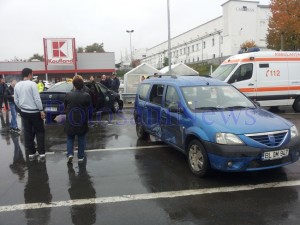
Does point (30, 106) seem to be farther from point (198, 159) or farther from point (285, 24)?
point (285, 24)

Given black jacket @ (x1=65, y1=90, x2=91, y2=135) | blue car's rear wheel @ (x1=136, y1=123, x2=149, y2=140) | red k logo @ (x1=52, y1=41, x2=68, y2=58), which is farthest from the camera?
red k logo @ (x1=52, y1=41, x2=68, y2=58)

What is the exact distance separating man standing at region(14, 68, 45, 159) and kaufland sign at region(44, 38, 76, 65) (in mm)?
36523

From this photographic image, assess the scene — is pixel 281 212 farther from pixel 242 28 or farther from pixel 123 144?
pixel 242 28

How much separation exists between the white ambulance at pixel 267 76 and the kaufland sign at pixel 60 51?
3246cm

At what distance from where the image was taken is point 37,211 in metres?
4.43

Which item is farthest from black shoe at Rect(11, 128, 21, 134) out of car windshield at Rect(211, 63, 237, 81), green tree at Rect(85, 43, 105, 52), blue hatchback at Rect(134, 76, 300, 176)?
green tree at Rect(85, 43, 105, 52)

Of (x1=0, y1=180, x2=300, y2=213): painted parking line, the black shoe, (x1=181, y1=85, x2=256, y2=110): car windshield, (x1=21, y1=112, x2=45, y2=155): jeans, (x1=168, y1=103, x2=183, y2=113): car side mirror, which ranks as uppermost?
(x1=181, y1=85, x2=256, y2=110): car windshield

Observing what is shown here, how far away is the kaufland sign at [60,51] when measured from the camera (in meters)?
41.7

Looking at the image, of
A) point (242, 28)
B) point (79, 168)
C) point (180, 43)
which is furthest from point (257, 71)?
point (180, 43)

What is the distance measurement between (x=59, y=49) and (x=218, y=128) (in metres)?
40.2

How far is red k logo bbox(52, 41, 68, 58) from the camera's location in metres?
41.8

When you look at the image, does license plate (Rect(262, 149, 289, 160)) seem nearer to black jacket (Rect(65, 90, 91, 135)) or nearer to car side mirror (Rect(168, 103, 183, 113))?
car side mirror (Rect(168, 103, 183, 113))

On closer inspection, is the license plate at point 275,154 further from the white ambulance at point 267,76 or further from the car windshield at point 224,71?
the car windshield at point 224,71

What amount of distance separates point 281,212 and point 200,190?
3.99 feet
